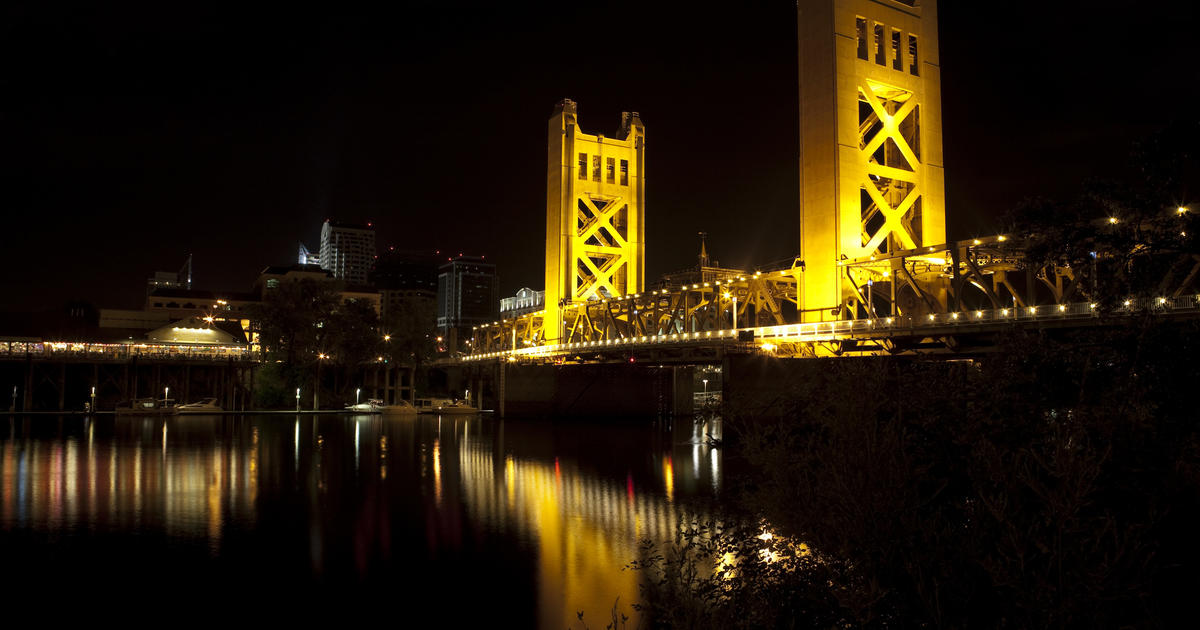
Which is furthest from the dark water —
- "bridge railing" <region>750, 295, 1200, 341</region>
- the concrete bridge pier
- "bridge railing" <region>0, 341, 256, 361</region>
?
the concrete bridge pier

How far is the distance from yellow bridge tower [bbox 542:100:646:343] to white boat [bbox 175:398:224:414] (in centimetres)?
2380

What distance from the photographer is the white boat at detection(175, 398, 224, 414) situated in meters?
57.4

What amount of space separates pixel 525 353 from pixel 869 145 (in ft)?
104

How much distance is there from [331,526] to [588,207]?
47.8 metres

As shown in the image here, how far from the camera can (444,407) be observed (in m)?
67.8

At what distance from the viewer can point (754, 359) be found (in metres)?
43.0

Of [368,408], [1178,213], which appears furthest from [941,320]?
[368,408]

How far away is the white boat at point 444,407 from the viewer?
218ft

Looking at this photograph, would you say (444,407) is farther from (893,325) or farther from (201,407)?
(893,325)

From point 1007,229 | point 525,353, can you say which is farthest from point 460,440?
point 1007,229

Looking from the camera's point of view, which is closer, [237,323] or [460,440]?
[460,440]

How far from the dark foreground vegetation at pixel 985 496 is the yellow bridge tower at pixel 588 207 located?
2003 inches

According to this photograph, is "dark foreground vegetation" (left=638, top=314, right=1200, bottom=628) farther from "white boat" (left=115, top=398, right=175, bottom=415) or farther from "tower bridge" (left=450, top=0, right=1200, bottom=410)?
"white boat" (left=115, top=398, right=175, bottom=415)

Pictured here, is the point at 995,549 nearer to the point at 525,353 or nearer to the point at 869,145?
the point at 869,145
